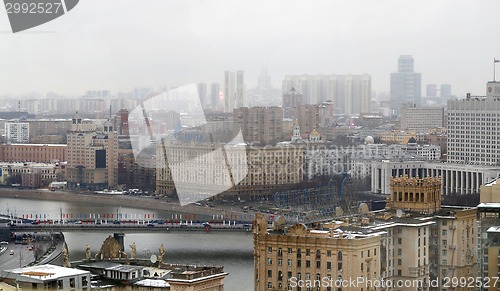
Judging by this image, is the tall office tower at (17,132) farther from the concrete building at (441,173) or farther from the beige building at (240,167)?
the concrete building at (441,173)

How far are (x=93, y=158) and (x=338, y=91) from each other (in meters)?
6.58

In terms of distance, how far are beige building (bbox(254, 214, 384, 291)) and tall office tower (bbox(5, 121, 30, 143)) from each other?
16735 mm

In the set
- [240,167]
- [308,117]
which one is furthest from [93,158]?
[308,117]

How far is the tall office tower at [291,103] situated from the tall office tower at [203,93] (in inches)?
237

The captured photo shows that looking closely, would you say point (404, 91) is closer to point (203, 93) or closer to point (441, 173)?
point (441, 173)

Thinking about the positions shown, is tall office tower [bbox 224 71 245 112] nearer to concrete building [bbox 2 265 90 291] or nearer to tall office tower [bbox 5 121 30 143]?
tall office tower [bbox 5 121 30 143]

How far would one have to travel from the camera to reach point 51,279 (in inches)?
197

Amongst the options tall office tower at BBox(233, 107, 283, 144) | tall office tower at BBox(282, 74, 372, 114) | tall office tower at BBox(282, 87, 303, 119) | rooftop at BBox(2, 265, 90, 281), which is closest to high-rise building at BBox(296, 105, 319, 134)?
tall office tower at BBox(282, 87, 303, 119)

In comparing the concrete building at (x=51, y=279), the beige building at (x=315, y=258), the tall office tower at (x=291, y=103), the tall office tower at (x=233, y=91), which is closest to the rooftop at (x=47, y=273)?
the concrete building at (x=51, y=279)

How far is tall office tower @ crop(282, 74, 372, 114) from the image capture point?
19953 mm

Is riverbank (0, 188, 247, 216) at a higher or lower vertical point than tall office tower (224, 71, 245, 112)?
lower

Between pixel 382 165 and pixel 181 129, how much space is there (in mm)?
2804

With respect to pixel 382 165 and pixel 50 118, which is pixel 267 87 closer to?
pixel 382 165

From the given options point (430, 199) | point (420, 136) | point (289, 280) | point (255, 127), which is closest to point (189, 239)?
point (430, 199)
